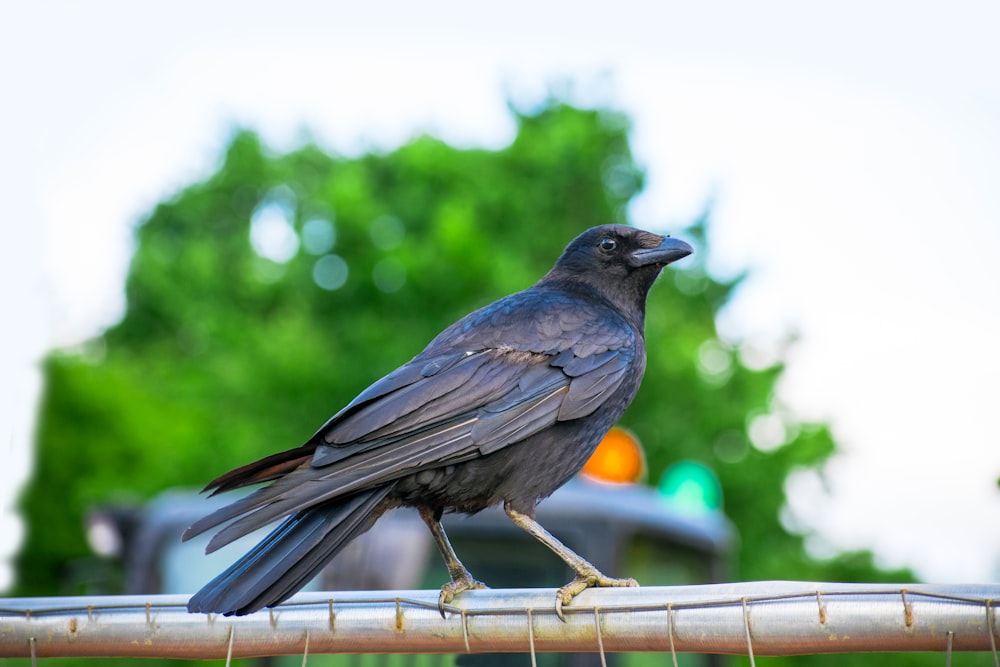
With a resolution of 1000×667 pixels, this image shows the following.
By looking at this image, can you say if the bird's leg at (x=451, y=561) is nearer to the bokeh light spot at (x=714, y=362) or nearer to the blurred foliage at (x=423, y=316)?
the blurred foliage at (x=423, y=316)

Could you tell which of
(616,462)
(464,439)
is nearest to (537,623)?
(464,439)

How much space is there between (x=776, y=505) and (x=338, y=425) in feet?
53.5

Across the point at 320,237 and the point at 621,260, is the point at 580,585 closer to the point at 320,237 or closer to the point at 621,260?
the point at 621,260

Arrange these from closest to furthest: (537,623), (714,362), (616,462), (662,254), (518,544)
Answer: (537,623) < (662,254) < (518,544) < (616,462) < (714,362)

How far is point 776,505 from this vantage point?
18.2 metres

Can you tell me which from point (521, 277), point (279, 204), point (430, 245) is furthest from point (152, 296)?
point (521, 277)

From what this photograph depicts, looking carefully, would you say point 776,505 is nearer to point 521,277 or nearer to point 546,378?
point 521,277

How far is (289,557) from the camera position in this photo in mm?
2412

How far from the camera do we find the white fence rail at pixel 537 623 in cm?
184

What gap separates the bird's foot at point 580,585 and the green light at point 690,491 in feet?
16.2

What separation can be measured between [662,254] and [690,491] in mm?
4273

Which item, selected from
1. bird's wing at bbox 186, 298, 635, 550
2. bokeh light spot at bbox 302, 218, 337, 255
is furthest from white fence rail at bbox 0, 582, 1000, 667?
bokeh light spot at bbox 302, 218, 337, 255

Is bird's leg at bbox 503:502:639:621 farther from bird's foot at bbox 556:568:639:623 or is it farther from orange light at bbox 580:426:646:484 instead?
orange light at bbox 580:426:646:484

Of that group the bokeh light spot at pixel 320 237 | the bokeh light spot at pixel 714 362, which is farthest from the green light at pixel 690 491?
the bokeh light spot at pixel 320 237
